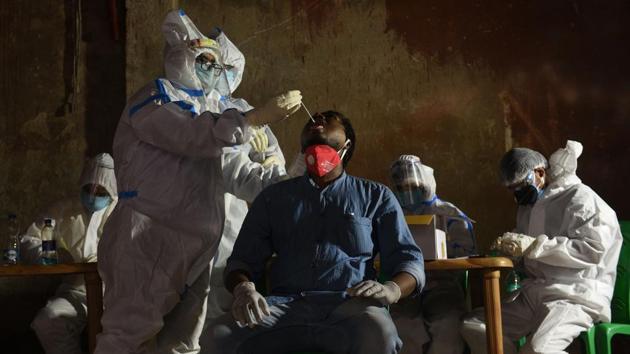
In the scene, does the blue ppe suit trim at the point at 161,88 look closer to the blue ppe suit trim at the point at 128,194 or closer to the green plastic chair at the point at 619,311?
the blue ppe suit trim at the point at 128,194

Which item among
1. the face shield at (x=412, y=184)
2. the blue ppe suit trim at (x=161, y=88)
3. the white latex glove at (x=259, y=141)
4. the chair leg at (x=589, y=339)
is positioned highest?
the blue ppe suit trim at (x=161, y=88)

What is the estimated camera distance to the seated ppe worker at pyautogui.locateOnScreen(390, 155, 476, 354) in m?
4.13

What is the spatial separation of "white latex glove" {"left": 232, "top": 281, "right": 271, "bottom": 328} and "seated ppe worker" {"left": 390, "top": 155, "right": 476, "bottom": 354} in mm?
1096

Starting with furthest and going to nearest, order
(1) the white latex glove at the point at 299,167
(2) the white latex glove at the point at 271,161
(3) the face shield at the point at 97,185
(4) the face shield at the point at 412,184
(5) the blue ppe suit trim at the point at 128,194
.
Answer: (3) the face shield at the point at 97,185, (4) the face shield at the point at 412,184, (2) the white latex glove at the point at 271,161, (1) the white latex glove at the point at 299,167, (5) the blue ppe suit trim at the point at 128,194

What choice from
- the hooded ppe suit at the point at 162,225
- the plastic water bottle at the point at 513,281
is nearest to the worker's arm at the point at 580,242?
the plastic water bottle at the point at 513,281

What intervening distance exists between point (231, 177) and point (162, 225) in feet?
1.41

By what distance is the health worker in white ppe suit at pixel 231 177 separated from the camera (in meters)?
3.90

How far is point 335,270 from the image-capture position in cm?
322

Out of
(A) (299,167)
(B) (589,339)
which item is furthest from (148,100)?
(B) (589,339)

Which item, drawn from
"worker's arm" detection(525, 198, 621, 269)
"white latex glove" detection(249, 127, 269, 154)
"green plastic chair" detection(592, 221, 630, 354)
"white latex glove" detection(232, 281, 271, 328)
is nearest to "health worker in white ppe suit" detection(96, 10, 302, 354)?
"white latex glove" detection(249, 127, 269, 154)

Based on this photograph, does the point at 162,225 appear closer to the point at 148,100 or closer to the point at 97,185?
the point at 148,100

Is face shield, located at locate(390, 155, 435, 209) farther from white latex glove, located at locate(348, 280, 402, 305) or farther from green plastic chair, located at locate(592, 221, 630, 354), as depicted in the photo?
white latex glove, located at locate(348, 280, 402, 305)

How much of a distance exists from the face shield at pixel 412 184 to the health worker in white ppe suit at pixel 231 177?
0.76 meters

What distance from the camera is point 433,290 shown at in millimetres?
4324
